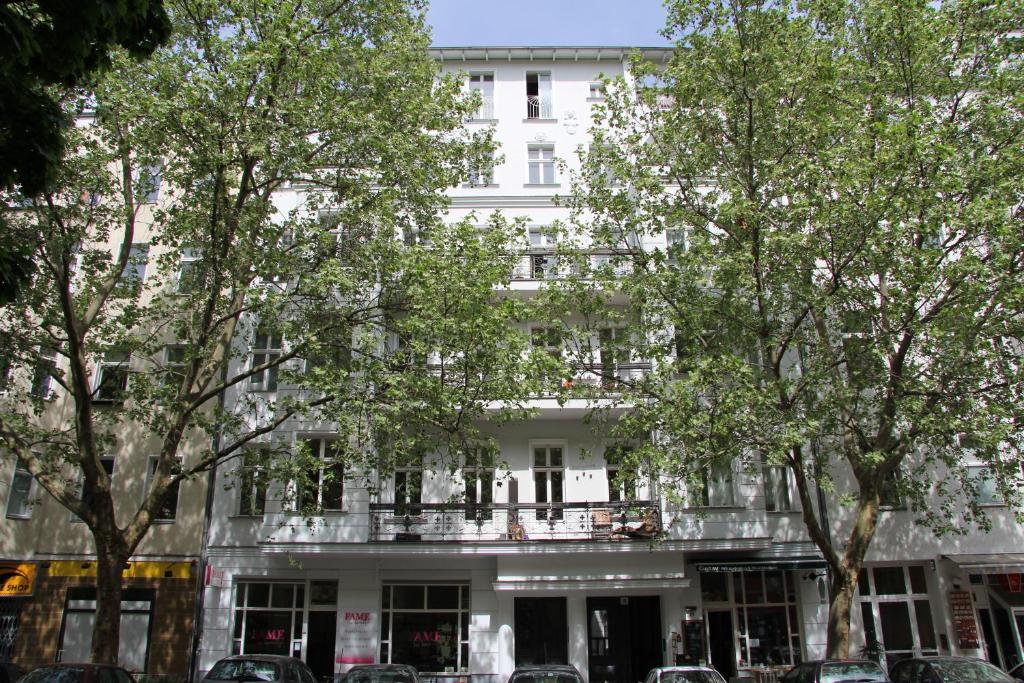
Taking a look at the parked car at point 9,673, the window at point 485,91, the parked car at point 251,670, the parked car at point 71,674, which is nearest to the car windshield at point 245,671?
the parked car at point 251,670

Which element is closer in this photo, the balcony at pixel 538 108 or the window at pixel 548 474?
the window at pixel 548 474

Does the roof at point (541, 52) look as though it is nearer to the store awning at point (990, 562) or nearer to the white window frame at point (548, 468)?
the white window frame at point (548, 468)

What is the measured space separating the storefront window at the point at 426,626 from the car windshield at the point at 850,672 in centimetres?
945

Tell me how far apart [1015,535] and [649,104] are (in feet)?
48.8

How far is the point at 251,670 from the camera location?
1298cm

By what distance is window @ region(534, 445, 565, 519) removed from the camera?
20.6 metres

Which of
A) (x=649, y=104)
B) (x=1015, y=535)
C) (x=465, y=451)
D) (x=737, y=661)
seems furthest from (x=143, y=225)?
(x=1015, y=535)

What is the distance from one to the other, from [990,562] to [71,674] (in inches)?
792

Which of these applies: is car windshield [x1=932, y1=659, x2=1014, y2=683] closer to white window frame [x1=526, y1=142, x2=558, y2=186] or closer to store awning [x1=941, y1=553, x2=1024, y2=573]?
store awning [x1=941, y1=553, x2=1024, y2=573]

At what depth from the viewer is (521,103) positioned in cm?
2498

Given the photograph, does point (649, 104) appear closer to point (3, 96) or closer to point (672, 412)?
point (672, 412)

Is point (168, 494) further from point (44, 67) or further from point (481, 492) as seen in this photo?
point (44, 67)

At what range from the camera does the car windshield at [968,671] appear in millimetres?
12109

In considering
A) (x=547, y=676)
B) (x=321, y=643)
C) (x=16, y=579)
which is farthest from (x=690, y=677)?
(x=16, y=579)
